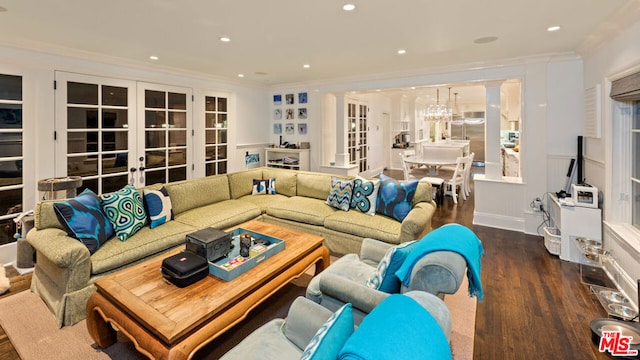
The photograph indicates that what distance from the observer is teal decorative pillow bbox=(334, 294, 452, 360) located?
808mm

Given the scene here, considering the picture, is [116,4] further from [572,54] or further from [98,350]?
[572,54]

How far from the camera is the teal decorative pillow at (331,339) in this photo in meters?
0.97


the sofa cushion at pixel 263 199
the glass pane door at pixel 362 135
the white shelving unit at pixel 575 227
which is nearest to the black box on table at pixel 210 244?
the sofa cushion at pixel 263 199

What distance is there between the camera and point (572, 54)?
3.95 meters

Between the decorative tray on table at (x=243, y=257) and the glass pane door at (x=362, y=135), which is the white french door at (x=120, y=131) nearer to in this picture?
the decorative tray on table at (x=243, y=257)

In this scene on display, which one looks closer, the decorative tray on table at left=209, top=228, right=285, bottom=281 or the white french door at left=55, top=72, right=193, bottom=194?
the decorative tray on table at left=209, top=228, right=285, bottom=281

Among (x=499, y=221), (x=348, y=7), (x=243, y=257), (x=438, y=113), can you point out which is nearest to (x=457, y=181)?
(x=499, y=221)

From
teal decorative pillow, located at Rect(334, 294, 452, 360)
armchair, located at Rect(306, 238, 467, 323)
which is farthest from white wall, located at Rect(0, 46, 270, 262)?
teal decorative pillow, located at Rect(334, 294, 452, 360)

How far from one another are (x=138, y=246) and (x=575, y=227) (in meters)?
4.43

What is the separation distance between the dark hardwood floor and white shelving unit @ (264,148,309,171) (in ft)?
12.4

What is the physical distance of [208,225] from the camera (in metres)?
3.32

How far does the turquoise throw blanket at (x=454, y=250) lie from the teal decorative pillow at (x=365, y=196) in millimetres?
1811

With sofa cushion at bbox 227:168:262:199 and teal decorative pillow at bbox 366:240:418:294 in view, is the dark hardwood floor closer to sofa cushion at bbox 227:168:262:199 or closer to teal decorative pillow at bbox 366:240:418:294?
teal decorative pillow at bbox 366:240:418:294

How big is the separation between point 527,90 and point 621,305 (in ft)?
9.50
